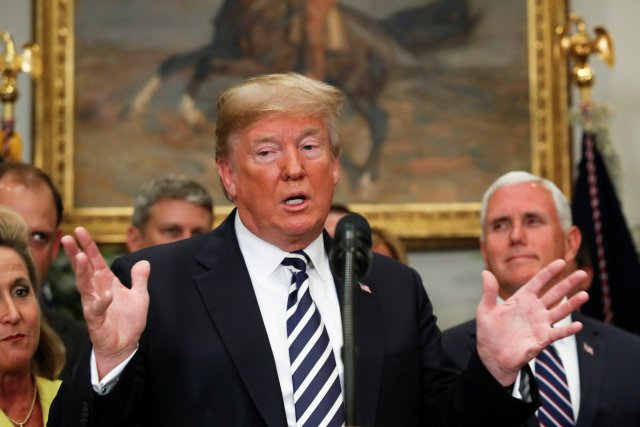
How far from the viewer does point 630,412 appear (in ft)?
14.6

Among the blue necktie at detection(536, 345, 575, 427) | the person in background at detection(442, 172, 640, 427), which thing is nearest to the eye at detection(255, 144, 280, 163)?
the person in background at detection(442, 172, 640, 427)

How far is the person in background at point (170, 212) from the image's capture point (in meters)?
5.71

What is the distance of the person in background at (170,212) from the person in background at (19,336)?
172cm

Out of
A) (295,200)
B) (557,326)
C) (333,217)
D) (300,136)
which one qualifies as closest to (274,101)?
(300,136)

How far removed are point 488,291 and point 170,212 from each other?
3.04 m

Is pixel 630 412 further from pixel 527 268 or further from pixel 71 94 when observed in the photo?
pixel 71 94

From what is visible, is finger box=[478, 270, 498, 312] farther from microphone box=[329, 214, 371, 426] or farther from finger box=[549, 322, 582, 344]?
microphone box=[329, 214, 371, 426]

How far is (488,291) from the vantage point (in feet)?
9.82

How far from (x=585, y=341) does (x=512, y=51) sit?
313cm

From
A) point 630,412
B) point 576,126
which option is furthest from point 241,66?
point 630,412

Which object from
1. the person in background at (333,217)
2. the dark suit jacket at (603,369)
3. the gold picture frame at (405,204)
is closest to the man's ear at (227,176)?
the dark suit jacket at (603,369)

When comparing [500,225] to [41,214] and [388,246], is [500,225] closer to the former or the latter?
[388,246]

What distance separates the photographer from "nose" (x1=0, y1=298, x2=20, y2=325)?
146 inches

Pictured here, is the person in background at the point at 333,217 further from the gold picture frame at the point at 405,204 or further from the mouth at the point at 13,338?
the mouth at the point at 13,338
